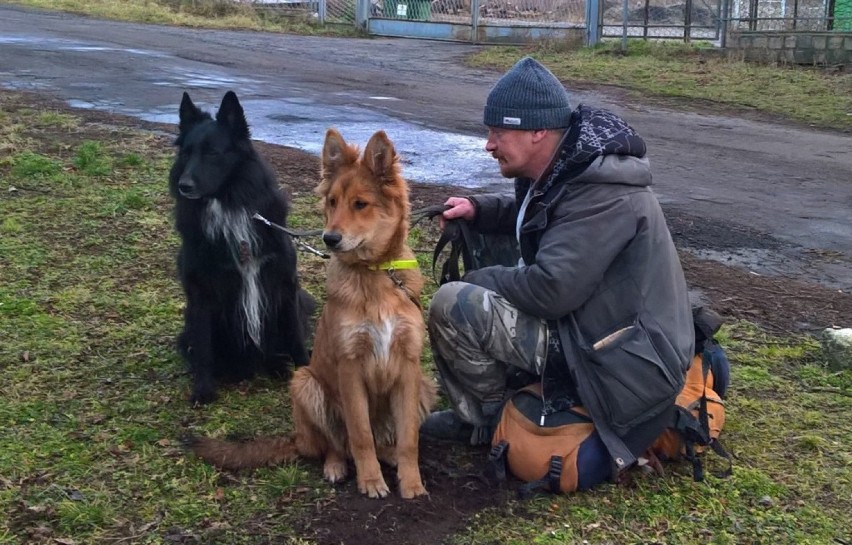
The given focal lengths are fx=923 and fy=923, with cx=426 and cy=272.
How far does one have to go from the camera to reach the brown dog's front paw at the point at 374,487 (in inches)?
156

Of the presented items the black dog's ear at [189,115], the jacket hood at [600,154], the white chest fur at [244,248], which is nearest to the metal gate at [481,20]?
the black dog's ear at [189,115]

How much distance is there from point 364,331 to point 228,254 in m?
1.38

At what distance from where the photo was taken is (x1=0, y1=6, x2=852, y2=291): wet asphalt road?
8359mm

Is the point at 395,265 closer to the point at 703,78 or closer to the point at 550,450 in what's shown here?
the point at 550,450

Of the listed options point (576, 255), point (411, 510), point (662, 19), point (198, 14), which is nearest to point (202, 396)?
point (411, 510)

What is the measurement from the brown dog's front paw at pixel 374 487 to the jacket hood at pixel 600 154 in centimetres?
145

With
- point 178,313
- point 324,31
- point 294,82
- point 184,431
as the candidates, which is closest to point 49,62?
point 294,82

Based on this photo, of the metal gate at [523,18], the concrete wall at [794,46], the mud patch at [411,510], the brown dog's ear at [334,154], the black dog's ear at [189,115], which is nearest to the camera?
the mud patch at [411,510]

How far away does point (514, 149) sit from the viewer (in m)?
4.00

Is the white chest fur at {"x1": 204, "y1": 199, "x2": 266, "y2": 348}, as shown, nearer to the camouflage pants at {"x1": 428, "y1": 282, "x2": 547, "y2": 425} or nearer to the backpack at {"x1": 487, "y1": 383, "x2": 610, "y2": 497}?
the camouflage pants at {"x1": 428, "y1": 282, "x2": 547, "y2": 425}

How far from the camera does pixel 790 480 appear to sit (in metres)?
4.06

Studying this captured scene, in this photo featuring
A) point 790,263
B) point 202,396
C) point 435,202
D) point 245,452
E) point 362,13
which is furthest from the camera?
point 362,13

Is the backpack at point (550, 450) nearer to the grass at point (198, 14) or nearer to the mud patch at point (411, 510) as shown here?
the mud patch at point (411, 510)

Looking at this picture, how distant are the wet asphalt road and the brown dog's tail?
428 cm
